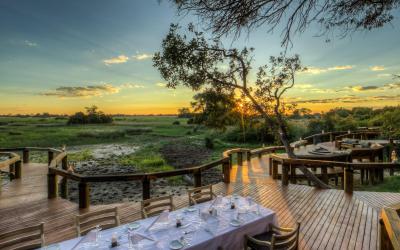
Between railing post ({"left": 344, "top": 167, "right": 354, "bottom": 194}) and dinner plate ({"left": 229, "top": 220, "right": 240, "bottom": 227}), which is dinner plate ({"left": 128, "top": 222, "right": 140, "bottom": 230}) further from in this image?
railing post ({"left": 344, "top": 167, "right": 354, "bottom": 194})

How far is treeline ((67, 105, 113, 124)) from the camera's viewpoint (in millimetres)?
80938

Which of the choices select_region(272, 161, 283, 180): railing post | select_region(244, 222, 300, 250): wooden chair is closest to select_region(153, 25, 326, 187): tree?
select_region(272, 161, 283, 180): railing post

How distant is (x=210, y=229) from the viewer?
3.49 meters

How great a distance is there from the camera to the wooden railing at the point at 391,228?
92.5 inches

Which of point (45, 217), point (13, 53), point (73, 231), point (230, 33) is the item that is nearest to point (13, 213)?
point (45, 217)

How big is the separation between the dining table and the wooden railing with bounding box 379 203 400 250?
155cm

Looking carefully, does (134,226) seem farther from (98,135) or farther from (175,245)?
(98,135)

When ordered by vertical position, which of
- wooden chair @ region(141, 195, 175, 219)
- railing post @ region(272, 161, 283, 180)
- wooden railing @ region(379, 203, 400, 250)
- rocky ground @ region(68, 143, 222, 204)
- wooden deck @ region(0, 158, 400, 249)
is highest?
wooden railing @ region(379, 203, 400, 250)

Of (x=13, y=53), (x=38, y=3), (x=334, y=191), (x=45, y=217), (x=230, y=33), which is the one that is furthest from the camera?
(x=13, y=53)

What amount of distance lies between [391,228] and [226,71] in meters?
8.50

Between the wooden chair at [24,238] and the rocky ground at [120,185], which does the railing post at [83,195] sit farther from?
the rocky ground at [120,185]

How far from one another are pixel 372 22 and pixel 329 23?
2.76 ft

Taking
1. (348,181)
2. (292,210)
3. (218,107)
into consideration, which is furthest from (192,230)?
(218,107)

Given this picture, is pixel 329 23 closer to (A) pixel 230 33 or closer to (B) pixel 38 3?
(A) pixel 230 33
